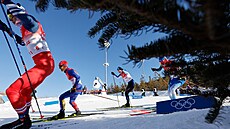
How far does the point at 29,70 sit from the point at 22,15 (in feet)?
2.25

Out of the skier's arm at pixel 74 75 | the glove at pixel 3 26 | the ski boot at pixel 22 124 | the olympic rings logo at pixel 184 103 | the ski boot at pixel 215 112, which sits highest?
the glove at pixel 3 26

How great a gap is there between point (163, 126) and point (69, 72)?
367 cm

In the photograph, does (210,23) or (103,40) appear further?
(103,40)

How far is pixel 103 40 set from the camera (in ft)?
5.26

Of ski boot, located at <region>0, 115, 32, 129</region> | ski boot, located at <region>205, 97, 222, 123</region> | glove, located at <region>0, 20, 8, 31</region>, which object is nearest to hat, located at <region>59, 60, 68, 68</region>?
glove, located at <region>0, 20, 8, 31</region>

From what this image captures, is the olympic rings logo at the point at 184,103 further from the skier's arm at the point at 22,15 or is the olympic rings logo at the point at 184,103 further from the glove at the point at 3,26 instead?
the glove at the point at 3,26

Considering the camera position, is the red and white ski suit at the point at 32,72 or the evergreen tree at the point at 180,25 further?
the red and white ski suit at the point at 32,72

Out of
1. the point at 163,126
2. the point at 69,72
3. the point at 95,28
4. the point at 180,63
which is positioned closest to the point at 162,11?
the point at 180,63

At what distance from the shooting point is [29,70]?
2.69 m

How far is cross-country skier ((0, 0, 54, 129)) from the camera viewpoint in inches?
101

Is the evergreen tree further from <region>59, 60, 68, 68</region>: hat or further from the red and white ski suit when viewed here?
<region>59, 60, 68, 68</region>: hat

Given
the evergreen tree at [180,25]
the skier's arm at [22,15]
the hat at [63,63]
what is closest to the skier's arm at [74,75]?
the hat at [63,63]

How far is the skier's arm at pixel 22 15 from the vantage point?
2.71 metres

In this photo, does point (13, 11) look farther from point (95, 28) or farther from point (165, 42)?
point (165, 42)
